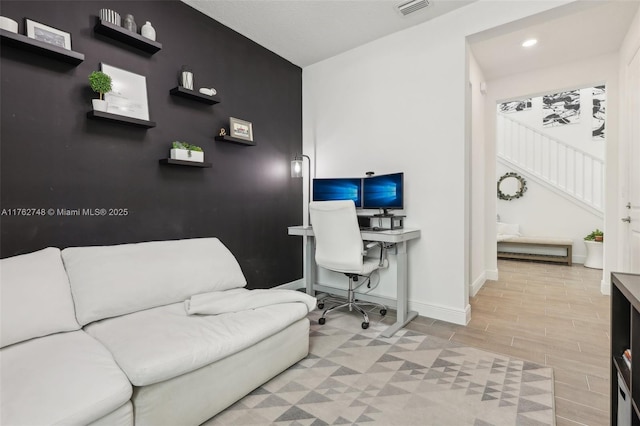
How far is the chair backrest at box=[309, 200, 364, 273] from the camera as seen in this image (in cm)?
254

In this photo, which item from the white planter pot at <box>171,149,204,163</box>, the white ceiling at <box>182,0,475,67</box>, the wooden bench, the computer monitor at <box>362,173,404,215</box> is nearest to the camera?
the white planter pot at <box>171,149,204,163</box>

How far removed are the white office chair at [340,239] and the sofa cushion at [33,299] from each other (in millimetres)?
1789

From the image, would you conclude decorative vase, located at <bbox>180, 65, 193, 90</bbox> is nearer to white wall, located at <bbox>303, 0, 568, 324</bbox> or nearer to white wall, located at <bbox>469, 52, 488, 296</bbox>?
white wall, located at <bbox>303, 0, 568, 324</bbox>

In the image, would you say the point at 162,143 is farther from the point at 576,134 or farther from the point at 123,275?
the point at 576,134

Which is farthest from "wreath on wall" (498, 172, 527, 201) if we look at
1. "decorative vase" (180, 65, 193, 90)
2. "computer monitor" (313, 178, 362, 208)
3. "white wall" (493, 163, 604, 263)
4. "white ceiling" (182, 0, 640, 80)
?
"decorative vase" (180, 65, 193, 90)

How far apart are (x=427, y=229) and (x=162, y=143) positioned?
249 centimetres

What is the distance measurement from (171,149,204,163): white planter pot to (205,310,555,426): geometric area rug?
180cm

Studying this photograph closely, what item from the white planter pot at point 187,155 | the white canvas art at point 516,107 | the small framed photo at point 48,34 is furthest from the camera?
the white canvas art at point 516,107

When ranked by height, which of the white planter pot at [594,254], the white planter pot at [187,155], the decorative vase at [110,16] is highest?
the decorative vase at [110,16]

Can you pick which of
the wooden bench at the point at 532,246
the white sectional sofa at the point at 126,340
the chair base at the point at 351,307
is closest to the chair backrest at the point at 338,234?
the chair base at the point at 351,307

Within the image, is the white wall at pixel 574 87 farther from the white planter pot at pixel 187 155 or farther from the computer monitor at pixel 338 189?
the white planter pot at pixel 187 155

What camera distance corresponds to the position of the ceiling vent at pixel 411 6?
2.59 metres

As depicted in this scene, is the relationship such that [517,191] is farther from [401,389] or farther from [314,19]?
[401,389]

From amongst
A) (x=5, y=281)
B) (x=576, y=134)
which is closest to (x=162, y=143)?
(x=5, y=281)
